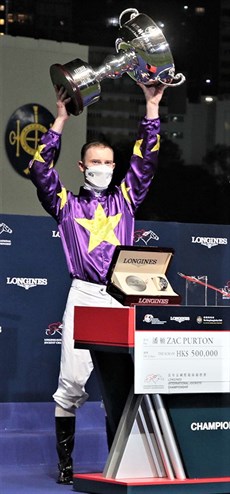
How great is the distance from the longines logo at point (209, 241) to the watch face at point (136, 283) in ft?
5.97

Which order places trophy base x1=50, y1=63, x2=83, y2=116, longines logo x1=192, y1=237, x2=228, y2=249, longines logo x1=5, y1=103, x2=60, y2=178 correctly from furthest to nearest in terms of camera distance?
1. longines logo x1=5, y1=103, x2=60, y2=178
2. longines logo x1=192, y1=237, x2=228, y2=249
3. trophy base x1=50, y1=63, x2=83, y2=116

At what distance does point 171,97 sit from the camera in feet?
25.9

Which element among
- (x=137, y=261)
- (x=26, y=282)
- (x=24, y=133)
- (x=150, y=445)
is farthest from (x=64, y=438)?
(x=24, y=133)

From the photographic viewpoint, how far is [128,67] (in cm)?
489

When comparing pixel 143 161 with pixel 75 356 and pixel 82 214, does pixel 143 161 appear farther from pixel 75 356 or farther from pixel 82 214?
pixel 75 356

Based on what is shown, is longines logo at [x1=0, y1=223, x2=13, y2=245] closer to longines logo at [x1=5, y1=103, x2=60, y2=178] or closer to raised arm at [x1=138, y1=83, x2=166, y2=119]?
raised arm at [x1=138, y1=83, x2=166, y2=119]

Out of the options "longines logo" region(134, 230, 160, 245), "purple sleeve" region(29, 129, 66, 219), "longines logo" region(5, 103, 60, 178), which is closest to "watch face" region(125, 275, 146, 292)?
"purple sleeve" region(29, 129, 66, 219)

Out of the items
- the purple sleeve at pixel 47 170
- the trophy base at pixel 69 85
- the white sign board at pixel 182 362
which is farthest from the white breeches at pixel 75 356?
the trophy base at pixel 69 85

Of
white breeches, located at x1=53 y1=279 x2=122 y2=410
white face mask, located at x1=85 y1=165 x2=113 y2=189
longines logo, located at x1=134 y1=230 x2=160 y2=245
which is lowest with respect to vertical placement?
white breeches, located at x1=53 y1=279 x2=122 y2=410

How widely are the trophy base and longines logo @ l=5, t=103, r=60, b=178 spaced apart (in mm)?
2646

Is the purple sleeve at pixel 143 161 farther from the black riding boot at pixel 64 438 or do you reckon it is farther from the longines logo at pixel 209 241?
the longines logo at pixel 209 241

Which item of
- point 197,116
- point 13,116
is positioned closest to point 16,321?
point 13,116

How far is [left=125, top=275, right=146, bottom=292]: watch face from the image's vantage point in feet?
14.3

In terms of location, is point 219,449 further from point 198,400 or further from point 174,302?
point 174,302
